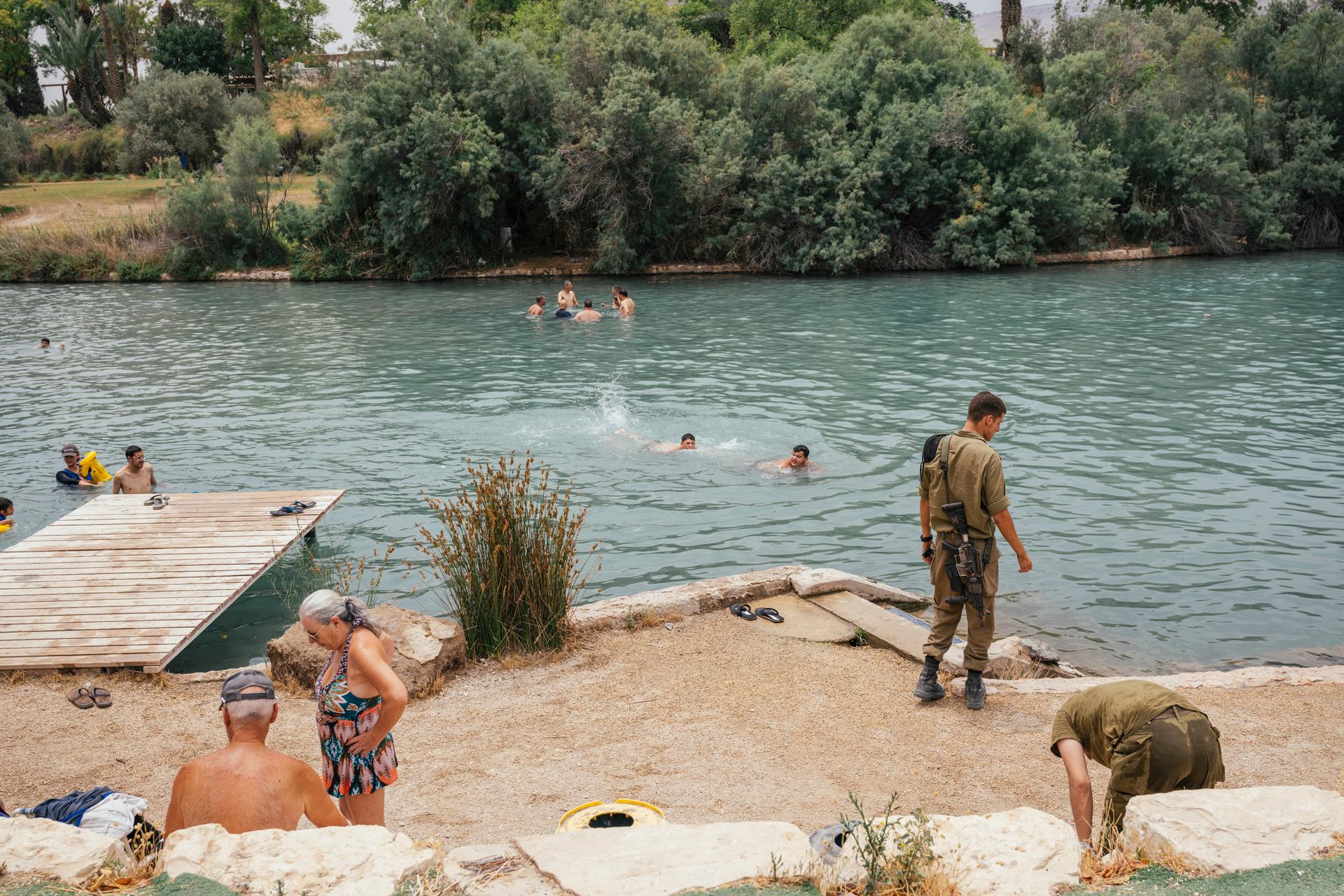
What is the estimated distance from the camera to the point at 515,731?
6.21 m

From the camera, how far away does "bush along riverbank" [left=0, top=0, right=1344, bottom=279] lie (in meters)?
33.5

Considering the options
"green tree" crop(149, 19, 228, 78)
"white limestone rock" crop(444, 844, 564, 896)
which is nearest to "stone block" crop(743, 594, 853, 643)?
"white limestone rock" crop(444, 844, 564, 896)

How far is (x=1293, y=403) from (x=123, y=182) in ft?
157

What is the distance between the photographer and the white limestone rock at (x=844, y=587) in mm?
8516

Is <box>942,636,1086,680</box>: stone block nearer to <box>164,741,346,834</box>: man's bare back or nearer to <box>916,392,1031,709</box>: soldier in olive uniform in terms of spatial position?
<box>916,392,1031,709</box>: soldier in olive uniform

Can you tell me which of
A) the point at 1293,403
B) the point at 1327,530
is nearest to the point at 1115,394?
the point at 1293,403

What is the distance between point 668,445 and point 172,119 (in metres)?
43.9

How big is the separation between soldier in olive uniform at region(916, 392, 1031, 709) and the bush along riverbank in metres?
27.0

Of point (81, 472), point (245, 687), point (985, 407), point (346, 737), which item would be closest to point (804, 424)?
point (985, 407)

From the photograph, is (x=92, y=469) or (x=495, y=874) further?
(x=92, y=469)

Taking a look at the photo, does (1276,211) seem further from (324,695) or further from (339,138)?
(324,695)

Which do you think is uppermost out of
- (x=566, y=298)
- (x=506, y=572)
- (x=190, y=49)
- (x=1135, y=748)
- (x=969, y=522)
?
(x=190, y=49)

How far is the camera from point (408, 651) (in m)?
6.76

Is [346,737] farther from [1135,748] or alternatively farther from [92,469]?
[92,469]
